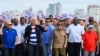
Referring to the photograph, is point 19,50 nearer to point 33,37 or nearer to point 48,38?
point 48,38

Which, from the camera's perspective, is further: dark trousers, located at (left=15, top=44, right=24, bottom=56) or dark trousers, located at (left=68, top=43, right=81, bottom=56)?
dark trousers, located at (left=68, top=43, right=81, bottom=56)

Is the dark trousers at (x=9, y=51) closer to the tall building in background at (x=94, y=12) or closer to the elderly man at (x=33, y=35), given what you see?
the elderly man at (x=33, y=35)

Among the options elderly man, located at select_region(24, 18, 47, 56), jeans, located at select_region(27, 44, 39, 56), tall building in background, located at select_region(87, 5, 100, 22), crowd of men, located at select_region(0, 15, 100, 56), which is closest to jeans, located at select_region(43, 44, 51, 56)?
crowd of men, located at select_region(0, 15, 100, 56)

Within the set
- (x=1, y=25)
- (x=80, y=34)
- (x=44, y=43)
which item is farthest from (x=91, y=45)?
(x=1, y=25)

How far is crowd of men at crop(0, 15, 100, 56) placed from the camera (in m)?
19.4

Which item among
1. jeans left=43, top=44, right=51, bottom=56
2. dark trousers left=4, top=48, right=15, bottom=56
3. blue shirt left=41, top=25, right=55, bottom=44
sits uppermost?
blue shirt left=41, top=25, right=55, bottom=44

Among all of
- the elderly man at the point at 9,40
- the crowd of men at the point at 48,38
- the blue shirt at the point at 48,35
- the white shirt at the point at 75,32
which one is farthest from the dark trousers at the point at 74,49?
the elderly man at the point at 9,40

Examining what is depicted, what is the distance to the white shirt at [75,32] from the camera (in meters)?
20.8

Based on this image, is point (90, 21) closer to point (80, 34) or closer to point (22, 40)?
point (80, 34)

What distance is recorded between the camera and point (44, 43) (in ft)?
70.2

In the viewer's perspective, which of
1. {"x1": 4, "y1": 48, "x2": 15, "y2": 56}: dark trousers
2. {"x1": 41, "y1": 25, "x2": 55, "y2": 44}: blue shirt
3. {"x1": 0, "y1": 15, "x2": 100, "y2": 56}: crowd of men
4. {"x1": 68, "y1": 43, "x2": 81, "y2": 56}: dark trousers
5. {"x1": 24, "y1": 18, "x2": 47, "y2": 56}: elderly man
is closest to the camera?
{"x1": 24, "y1": 18, "x2": 47, "y2": 56}: elderly man

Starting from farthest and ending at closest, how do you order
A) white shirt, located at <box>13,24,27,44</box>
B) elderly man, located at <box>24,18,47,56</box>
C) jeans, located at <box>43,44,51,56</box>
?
jeans, located at <box>43,44,51,56</box>
white shirt, located at <box>13,24,27,44</box>
elderly man, located at <box>24,18,47,56</box>

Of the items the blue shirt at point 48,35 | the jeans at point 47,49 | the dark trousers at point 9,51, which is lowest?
the jeans at point 47,49

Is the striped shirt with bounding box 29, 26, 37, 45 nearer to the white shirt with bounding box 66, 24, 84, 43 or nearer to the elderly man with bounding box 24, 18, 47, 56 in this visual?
the elderly man with bounding box 24, 18, 47, 56
